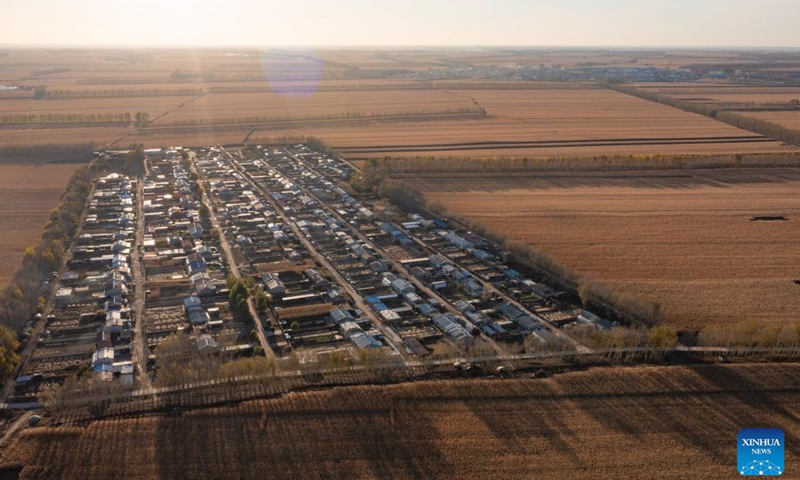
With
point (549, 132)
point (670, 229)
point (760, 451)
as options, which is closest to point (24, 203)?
point (670, 229)

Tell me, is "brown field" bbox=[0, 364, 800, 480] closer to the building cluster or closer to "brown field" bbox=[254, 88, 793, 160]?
the building cluster

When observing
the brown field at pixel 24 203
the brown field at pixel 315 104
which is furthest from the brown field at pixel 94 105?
the brown field at pixel 24 203

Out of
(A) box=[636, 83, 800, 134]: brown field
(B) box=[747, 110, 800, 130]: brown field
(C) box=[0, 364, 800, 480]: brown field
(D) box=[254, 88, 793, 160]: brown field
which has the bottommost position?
(C) box=[0, 364, 800, 480]: brown field

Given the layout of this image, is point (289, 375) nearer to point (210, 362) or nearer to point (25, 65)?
point (210, 362)

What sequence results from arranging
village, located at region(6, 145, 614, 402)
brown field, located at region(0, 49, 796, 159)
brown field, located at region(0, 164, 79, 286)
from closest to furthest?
village, located at region(6, 145, 614, 402) → brown field, located at region(0, 164, 79, 286) → brown field, located at region(0, 49, 796, 159)

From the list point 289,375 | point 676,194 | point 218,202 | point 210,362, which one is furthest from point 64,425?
point 676,194

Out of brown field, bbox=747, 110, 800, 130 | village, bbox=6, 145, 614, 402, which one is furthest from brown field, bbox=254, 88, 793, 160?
village, bbox=6, 145, 614, 402
